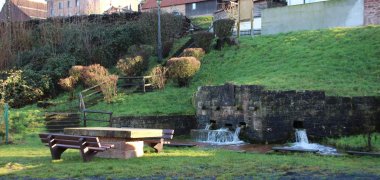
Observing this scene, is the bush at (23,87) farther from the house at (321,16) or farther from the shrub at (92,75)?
the house at (321,16)

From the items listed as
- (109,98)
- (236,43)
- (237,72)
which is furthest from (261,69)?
(109,98)

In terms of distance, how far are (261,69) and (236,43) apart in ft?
16.5

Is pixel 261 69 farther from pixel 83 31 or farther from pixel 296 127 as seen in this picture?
pixel 83 31

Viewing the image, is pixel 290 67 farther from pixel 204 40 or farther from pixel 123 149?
pixel 123 149

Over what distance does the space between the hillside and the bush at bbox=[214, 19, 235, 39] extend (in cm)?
85

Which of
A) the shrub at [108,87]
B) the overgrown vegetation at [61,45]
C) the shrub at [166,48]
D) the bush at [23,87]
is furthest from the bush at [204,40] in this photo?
the bush at [23,87]

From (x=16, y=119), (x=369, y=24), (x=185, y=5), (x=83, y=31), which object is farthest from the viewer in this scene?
(x=185, y=5)

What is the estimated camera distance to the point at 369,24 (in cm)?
2530

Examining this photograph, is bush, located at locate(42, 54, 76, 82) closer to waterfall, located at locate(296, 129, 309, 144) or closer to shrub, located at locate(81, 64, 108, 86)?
shrub, located at locate(81, 64, 108, 86)

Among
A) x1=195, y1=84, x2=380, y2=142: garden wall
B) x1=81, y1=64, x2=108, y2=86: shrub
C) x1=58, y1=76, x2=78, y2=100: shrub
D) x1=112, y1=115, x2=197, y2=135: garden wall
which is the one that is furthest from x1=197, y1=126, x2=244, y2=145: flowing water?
x1=58, y1=76, x2=78, y2=100: shrub

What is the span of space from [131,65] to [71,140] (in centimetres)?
1426

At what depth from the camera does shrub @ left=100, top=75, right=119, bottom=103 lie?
21.4m

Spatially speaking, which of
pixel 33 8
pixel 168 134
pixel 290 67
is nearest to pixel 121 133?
pixel 168 134

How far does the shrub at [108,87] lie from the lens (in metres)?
21.4
